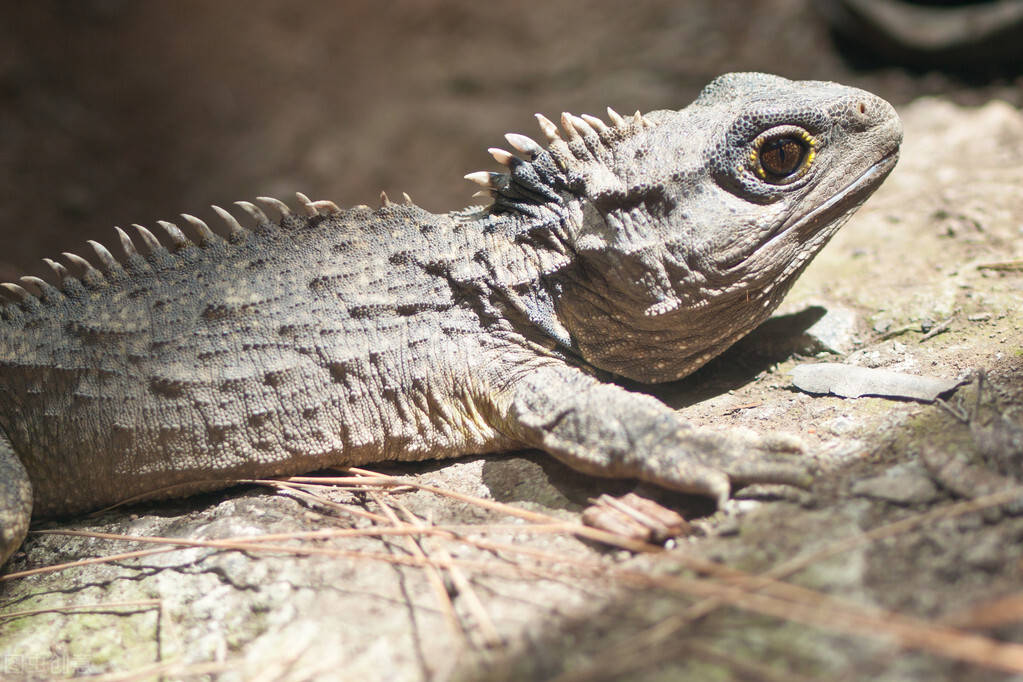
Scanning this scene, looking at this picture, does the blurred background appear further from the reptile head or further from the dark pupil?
the dark pupil

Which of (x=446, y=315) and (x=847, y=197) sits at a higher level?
(x=847, y=197)

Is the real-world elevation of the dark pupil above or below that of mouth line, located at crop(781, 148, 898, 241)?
above

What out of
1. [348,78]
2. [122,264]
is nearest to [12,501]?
[122,264]

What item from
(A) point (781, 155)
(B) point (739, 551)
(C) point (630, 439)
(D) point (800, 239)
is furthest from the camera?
(D) point (800, 239)

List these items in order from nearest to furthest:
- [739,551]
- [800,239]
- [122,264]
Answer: [739,551] < [800,239] < [122,264]

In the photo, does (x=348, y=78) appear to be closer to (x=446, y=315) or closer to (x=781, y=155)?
(x=446, y=315)

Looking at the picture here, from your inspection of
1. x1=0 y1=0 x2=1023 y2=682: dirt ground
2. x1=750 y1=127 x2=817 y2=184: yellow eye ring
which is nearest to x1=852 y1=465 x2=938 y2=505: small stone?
x1=0 y1=0 x2=1023 y2=682: dirt ground

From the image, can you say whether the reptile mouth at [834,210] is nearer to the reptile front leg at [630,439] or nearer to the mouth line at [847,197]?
the mouth line at [847,197]
